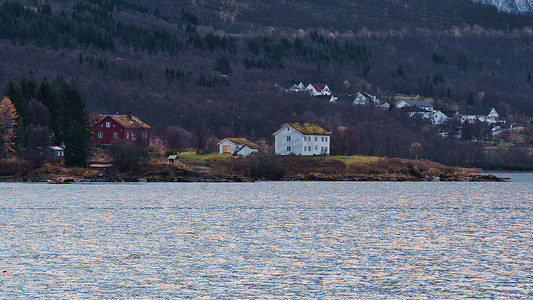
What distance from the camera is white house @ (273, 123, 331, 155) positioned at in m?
147

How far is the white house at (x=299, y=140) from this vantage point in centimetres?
14688

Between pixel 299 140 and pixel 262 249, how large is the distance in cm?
10375

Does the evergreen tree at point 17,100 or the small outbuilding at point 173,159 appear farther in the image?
the evergreen tree at point 17,100

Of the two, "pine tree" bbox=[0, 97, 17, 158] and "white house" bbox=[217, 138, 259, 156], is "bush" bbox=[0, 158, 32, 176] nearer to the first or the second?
"pine tree" bbox=[0, 97, 17, 158]

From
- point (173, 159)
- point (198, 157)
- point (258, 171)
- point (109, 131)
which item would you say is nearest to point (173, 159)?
point (173, 159)

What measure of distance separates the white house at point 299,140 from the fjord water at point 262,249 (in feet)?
210

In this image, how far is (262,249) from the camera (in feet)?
143

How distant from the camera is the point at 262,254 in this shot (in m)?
41.5

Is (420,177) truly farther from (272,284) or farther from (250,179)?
(272,284)

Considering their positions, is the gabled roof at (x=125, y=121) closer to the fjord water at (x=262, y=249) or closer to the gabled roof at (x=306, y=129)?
the gabled roof at (x=306, y=129)

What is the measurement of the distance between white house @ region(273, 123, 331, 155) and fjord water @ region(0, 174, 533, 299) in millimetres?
63916

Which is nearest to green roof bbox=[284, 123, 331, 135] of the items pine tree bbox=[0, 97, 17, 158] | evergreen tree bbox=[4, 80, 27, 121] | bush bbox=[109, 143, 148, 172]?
bush bbox=[109, 143, 148, 172]

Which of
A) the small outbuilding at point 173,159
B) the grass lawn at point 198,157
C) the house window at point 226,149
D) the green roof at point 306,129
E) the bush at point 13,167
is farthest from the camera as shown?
the house window at point 226,149

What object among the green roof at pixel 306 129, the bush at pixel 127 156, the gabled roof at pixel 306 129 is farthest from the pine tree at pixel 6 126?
the green roof at pixel 306 129
